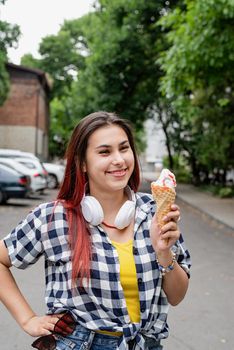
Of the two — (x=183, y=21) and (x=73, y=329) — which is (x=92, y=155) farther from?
(x=183, y=21)

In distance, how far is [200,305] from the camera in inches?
224

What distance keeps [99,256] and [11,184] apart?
1515 cm

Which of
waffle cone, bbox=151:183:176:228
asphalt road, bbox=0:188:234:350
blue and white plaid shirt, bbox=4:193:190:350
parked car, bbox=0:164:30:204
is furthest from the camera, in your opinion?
parked car, bbox=0:164:30:204

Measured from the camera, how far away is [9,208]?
53.3 ft

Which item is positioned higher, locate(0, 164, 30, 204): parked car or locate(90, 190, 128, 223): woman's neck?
locate(90, 190, 128, 223): woman's neck

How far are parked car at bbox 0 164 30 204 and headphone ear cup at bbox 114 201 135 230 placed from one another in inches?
590

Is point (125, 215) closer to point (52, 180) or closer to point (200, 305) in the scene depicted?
point (200, 305)

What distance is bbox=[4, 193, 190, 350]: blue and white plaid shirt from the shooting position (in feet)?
5.99

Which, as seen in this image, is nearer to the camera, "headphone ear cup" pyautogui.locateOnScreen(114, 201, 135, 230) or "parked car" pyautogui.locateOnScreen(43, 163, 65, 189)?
"headphone ear cup" pyautogui.locateOnScreen(114, 201, 135, 230)

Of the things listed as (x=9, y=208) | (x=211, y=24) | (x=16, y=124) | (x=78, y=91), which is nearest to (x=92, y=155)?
(x=211, y=24)

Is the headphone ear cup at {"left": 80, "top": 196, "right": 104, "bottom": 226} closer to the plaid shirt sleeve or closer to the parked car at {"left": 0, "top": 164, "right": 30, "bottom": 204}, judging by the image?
the plaid shirt sleeve

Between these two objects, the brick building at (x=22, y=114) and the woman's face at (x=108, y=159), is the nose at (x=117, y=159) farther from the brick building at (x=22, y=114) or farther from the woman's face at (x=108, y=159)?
the brick building at (x=22, y=114)

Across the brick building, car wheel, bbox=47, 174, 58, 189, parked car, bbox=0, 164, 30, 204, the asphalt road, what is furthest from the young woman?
the brick building

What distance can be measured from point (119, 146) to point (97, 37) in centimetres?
2432
